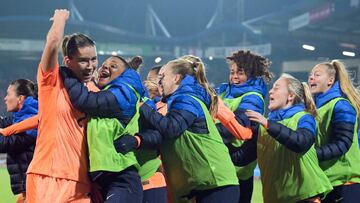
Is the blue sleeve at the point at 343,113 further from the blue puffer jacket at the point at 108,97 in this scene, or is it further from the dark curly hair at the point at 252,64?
the blue puffer jacket at the point at 108,97

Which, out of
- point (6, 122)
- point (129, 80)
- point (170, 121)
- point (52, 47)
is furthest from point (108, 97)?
point (6, 122)

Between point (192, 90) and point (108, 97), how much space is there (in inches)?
31.9

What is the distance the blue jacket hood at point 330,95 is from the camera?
464 cm

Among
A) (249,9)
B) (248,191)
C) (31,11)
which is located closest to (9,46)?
(31,11)

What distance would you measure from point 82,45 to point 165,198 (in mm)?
1663

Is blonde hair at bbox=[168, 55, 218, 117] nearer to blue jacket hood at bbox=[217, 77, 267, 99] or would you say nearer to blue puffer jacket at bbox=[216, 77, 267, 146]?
blue puffer jacket at bbox=[216, 77, 267, 146]

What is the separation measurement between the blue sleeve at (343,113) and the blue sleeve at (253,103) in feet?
1.95

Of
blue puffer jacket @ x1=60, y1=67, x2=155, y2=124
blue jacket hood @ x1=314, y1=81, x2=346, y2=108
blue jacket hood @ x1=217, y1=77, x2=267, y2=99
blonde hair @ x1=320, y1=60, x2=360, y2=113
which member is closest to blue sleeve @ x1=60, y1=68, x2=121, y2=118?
blue puffer jacket @ x1=60, y1=67, x2=155, y2=124

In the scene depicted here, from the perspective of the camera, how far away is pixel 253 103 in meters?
4.65

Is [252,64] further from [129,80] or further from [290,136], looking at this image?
[129,80]

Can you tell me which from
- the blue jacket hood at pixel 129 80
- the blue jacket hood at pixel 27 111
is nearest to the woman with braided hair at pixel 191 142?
the blue jacket hood at pixel 129 80

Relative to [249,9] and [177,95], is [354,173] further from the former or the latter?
[249,9]

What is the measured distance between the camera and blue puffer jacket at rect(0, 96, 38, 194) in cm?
468

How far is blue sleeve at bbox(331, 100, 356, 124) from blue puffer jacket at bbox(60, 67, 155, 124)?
5.94 ft
